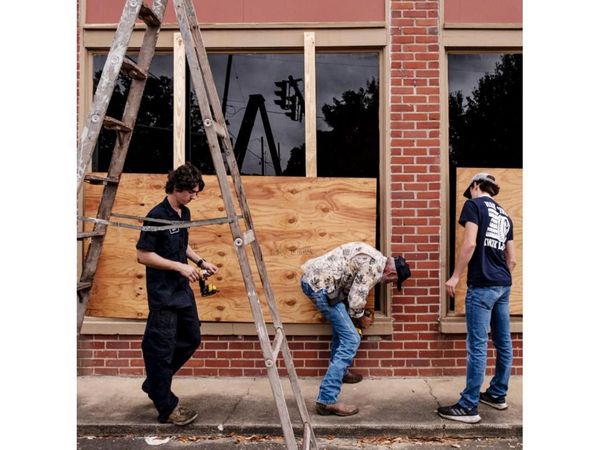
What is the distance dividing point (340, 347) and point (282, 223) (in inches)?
56.3

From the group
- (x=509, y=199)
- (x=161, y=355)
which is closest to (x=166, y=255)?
(x=161, y=355)

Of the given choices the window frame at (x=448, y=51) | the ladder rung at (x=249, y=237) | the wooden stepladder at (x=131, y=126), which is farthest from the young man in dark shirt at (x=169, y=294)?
the window frame at (x=448, y=51)

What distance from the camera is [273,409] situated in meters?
4.50

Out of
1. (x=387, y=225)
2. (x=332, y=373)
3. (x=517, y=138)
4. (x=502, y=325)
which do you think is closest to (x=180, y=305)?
(x=332, y=373)

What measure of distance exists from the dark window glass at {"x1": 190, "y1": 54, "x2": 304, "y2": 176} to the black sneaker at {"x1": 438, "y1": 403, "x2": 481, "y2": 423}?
2.56m

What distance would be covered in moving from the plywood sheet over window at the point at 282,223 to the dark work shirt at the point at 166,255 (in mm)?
1041

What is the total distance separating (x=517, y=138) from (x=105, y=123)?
404 cm

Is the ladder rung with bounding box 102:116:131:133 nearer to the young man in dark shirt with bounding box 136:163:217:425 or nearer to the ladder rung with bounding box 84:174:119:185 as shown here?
the ladder rung with bounding box 84:174:119:185

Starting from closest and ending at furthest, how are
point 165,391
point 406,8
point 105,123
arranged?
point 105,123 → point 165,391 → point 406,8

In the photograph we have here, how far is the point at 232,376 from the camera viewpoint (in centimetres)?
524

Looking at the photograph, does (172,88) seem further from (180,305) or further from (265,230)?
(180,305)

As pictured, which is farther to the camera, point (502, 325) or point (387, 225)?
point (387, 225)

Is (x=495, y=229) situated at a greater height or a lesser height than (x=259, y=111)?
lesser

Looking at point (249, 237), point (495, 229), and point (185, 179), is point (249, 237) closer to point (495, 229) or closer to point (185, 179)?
point (185, 179)
